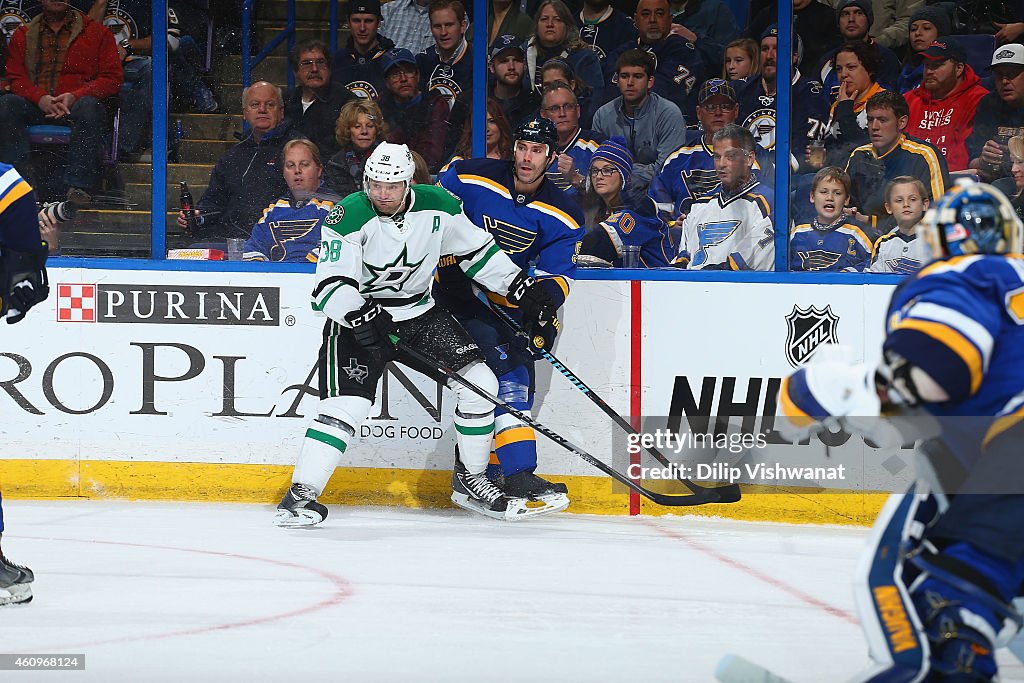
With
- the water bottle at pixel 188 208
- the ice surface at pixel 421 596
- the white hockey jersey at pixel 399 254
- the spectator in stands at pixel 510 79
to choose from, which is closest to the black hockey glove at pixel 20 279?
the ice surface at pixel 421 596

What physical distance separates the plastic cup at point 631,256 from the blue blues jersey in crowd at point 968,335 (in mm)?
2755

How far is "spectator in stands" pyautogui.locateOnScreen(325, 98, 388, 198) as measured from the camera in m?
4.81

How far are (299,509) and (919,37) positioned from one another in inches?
110

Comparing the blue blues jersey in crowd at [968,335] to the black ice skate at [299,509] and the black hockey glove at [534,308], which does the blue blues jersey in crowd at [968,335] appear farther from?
the black ice skate at [299,509]

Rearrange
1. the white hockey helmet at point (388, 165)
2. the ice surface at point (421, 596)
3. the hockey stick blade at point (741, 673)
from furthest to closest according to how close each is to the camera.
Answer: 1. the white hockey helmet at point (388, 165)
2. the ice surface at point (421, 596)
3. the hockey stick blade at point (741, 673)

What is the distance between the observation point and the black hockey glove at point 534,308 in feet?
14.5

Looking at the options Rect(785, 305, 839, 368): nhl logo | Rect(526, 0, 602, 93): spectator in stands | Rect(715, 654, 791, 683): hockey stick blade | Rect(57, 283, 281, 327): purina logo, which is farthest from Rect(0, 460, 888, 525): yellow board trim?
Rect(715, 654, 791, 683): hockey stick blade

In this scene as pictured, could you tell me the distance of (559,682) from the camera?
256 centimetres

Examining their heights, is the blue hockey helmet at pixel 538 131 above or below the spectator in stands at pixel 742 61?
below

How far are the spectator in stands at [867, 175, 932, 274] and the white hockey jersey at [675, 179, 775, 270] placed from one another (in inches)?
15.4

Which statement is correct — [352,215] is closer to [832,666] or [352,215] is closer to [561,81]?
[561,81]

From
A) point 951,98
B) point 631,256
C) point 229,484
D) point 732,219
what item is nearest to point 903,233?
point 951,98

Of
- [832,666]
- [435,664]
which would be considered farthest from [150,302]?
[832,666]

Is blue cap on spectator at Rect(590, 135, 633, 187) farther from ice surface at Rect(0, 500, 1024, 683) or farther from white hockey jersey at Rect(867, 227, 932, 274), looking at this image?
ice surface at Rect(0, 500, 1024, 683)
